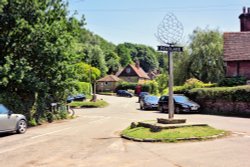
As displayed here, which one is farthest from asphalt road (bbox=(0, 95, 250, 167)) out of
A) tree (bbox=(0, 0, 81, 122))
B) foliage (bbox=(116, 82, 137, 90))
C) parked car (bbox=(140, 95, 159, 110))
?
foliage (bbox=(116, 82, 137, 90))

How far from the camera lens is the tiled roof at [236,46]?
38594mm

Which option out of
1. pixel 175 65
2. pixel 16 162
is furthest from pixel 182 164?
pixel 175 65

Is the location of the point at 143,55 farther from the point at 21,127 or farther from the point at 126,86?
the point at 21,127

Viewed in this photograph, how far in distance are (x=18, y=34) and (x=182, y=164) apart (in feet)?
53.4

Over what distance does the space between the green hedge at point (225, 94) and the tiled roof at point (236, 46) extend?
6.36 metres

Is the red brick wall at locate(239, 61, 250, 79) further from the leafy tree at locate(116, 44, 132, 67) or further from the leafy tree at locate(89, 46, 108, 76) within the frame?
the leafy tree at locate(116, 44, 132, 67)

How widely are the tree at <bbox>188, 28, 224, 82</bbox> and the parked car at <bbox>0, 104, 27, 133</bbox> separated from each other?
39634 mm

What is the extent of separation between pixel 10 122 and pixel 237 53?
2619 centimetres

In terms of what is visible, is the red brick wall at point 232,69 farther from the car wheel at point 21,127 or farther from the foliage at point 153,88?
the foliage at point 153,88

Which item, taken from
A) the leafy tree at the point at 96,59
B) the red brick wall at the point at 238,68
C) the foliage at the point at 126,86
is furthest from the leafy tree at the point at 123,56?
the red brick wall at the point at 238,68

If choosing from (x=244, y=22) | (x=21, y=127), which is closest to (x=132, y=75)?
(x=244, y=22)

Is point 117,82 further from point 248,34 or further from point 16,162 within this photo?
point 16,162

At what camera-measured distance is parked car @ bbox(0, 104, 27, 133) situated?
17905mm

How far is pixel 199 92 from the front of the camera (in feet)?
112
